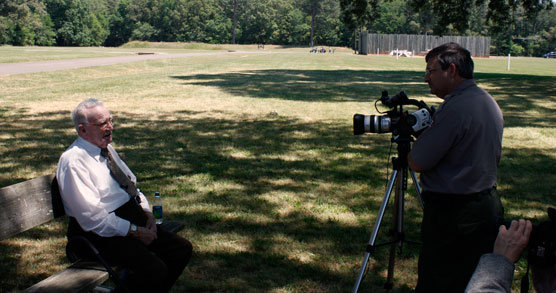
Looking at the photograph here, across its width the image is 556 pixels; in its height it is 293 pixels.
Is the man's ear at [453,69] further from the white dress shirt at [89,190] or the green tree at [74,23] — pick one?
the green tree at [74,23]

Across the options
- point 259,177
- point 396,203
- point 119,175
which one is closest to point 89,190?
point 119,175

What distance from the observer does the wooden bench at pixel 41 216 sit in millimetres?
3084

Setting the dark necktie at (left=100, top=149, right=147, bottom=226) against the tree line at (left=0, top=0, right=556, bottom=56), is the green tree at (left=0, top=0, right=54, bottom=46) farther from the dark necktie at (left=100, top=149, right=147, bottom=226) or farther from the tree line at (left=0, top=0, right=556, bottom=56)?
the dark necktie at (left=100, top=149, right=147, bottom=226)

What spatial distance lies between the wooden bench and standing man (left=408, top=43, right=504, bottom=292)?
2190 mm

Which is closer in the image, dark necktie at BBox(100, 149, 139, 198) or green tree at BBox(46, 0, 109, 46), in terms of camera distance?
dark necktie at BBox(100, 149, 139, 198)

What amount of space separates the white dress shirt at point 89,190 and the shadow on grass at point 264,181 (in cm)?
107

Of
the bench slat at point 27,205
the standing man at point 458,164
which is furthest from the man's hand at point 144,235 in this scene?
the standing man at point 458,164

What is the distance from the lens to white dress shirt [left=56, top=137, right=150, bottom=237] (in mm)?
3305

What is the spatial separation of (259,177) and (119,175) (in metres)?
3.84

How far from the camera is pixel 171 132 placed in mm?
10641

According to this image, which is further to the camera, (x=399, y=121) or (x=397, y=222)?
(x=397, y=222)

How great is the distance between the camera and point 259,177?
7.33 m

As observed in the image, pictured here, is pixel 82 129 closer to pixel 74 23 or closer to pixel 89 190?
pixel 89 190

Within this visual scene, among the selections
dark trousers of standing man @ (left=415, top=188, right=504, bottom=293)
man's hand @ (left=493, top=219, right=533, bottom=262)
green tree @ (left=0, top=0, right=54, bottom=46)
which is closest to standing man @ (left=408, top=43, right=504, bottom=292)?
dark trousers of standing man @ (left=415, top=188, right=504, bottom=293)
